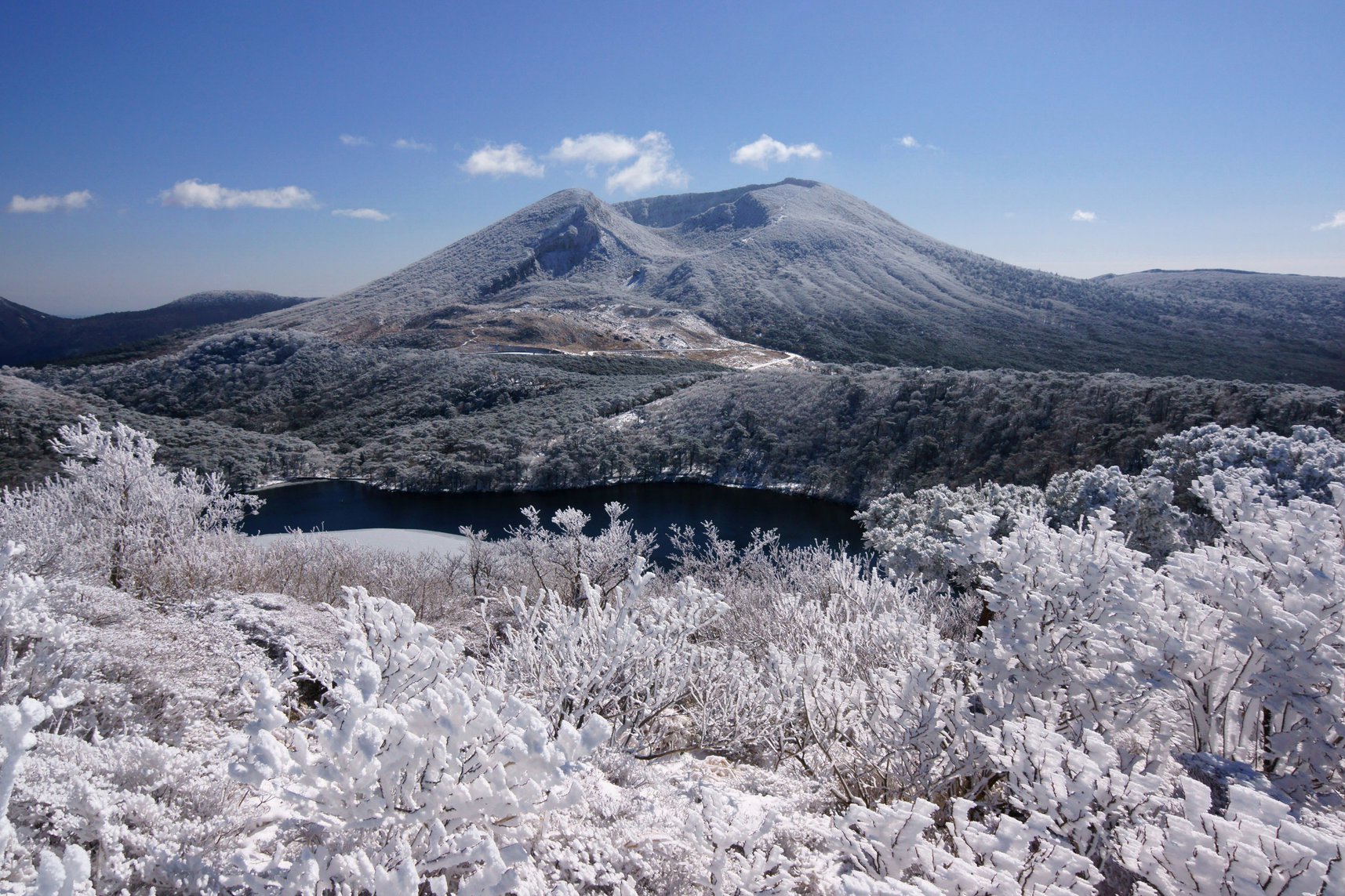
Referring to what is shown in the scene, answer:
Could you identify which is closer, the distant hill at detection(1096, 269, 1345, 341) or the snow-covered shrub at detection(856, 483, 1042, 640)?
the snow-covered shrub at detection(856, 483, 1042, 640)

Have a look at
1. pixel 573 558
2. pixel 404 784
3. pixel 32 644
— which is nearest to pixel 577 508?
pixel 573 558

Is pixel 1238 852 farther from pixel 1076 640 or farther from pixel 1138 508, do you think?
pixel 1138 508

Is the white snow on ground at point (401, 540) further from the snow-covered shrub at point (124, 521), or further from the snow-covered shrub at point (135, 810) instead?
the snow-covered shrub at point (135, 810)

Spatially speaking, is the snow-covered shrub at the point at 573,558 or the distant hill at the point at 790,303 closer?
the snow-covered shrub at the point at 573,558

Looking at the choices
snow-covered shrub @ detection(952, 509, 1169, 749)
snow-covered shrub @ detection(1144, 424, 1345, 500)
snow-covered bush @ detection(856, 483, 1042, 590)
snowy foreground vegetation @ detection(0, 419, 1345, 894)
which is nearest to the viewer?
snowy foreground vegetation @ detection(0, 419, 1345, 894)

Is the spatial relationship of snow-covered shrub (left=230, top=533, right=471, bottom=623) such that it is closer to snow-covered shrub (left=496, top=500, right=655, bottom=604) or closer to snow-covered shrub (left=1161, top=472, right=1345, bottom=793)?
snow-covered shrub (left=496, top=500, right=655, bottom=604)

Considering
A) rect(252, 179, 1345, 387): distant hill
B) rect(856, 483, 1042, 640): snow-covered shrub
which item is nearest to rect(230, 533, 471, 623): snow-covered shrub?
rect(856, 483, 1042, 640): snow-covered shrub

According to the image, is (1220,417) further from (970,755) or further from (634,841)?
(634,841)

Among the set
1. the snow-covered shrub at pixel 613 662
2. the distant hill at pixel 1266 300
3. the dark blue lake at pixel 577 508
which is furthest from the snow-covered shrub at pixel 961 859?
the distant hill at pixel 1266 300
